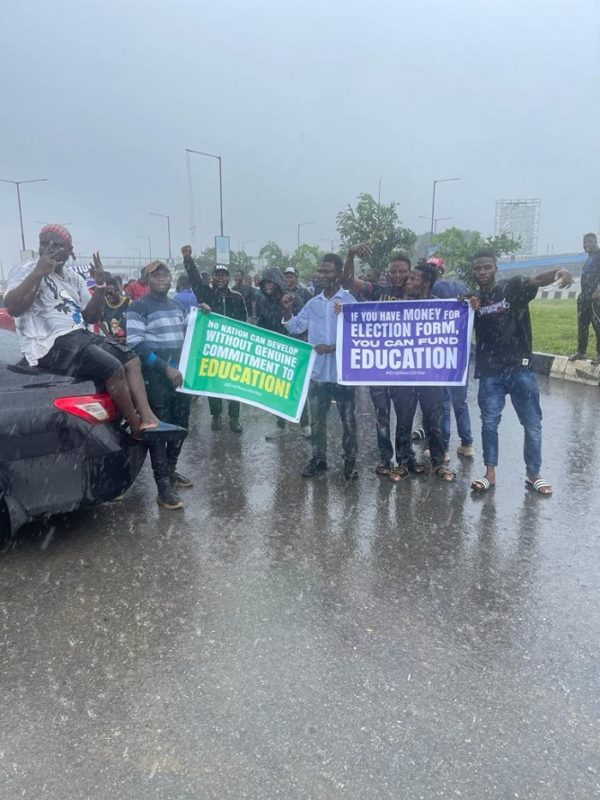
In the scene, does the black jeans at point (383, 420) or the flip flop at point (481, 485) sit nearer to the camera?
the flip flop at point (481, 485)

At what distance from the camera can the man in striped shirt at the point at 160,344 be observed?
193 inches

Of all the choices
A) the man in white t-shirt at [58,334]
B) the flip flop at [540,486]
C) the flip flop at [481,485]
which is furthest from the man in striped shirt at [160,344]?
the flip flop at [540,486]

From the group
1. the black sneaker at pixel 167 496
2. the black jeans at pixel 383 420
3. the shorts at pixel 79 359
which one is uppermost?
the shorts at pixel 79 359

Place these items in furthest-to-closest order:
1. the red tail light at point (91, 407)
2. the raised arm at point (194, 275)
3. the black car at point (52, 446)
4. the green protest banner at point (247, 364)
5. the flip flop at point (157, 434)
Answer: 1. the raised arm at point (194, 275)
2. the green protest banner at point (247, 364)
3. the flip flop at point (157, 434)
4. the red tail light at point (91, 407)
5. the black car at point (52, 446)

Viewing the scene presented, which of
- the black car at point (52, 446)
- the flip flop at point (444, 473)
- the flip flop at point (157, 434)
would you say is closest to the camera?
the black car at point (52, 446)

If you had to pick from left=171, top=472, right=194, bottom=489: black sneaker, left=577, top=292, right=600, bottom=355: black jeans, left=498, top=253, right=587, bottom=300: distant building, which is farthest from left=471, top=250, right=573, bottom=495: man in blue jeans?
left=498, top=253, right=587, bottom=300: distant building

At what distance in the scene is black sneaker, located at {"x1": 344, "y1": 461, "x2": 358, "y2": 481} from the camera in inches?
210

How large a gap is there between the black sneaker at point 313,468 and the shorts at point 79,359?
202 centimetres

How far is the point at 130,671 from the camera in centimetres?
274

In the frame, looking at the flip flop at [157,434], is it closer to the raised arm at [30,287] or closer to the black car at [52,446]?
the black car at [52,446]

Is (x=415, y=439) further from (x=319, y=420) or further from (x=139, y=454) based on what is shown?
(x=139, y=454)

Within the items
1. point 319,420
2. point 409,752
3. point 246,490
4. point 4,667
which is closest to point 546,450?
point 319,420

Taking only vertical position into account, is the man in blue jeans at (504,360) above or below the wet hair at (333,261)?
below

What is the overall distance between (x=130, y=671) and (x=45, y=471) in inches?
57.1
